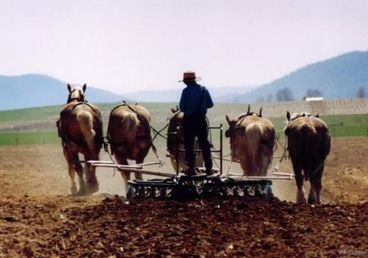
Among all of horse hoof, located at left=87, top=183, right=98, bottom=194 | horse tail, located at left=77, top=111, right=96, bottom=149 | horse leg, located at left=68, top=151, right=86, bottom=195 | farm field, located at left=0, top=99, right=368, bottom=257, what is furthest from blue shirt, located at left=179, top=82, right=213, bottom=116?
horse hoof, located at left=87, top=183, right=98, bottom=194

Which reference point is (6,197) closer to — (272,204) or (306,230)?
(272,204)

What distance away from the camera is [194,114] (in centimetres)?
1473

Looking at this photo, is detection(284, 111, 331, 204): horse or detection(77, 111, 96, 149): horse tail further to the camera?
detection(77, 111, 96, 149): horse tail

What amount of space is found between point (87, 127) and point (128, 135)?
3.74 ft

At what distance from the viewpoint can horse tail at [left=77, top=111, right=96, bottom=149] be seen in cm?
1953

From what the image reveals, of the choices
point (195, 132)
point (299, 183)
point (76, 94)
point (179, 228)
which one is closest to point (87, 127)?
point (76, 94)

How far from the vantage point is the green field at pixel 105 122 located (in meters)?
64.9

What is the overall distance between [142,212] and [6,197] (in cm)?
592

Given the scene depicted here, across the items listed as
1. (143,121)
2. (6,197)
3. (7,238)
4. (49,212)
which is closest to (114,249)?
(7,238)

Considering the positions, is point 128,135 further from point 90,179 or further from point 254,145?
point 254,145

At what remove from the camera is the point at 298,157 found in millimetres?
17938

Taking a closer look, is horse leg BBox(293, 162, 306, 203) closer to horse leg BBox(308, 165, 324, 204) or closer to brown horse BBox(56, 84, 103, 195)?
horse leg BBox(308, 165, 324, 204)

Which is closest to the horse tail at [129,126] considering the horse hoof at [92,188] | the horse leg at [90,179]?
the horse leg at [90,179]

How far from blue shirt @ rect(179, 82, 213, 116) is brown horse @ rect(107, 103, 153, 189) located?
4909 mm
